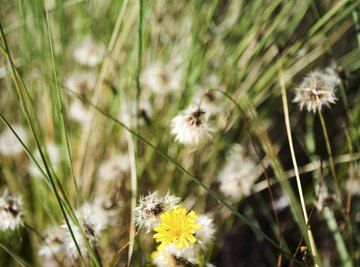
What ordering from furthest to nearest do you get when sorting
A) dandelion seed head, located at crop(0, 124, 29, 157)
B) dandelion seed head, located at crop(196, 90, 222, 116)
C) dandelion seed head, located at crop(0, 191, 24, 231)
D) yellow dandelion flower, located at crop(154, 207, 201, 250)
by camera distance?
dandelion seed head, located at crop(0, 124, 29, 157)
dandelion seed head, located at crop(196, 90, 222, 116)
dandelion seed head, located at crop(0, 191, 24, 231)
yellow dandelion flower, located at crop(154, 207, 201, 250)

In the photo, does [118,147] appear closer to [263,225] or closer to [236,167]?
[236,167]

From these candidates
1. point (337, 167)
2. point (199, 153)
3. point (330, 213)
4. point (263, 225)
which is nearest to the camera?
point (330, 213)

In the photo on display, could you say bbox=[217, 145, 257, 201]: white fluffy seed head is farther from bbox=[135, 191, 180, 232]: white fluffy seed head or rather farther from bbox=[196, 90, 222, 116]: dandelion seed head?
bbox=[135, 191, 180, 232]: white fluffy seed head

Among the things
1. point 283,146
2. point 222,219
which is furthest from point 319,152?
point 222,219

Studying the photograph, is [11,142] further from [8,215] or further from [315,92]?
[315,92]

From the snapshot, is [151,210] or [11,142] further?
[11,142]

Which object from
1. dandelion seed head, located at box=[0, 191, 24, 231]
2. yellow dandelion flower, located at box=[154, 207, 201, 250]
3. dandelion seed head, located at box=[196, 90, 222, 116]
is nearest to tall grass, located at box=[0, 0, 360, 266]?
dandelion seed head, located at box=[196, 90, 222, 116]

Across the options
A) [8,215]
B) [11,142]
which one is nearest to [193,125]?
[8,215]

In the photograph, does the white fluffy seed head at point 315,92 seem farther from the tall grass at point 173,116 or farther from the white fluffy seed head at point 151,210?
the white fluffy seed head at point 151,210
